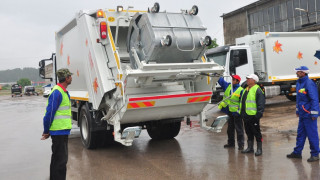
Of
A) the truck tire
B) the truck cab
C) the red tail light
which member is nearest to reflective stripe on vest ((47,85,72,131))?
the red tail light

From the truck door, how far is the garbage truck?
18.5ft

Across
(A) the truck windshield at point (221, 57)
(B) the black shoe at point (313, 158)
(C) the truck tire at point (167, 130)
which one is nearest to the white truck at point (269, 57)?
(A) the truck windshield at point (221, 57)

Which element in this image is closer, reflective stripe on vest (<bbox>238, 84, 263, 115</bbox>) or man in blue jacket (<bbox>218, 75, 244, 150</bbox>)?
reflective stripe on vest (<bbox>238, 84, 263, 115</bbox>)

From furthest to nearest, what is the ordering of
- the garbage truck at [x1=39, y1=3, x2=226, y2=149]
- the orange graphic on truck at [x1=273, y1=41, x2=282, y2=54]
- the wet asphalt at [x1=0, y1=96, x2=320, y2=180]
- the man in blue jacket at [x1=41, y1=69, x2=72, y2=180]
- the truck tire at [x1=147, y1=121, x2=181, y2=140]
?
the orange graphic on truck at [x1=273, y1=41, x2=282, y2=54] → the truck tire at [x1=147, y1=121, x2=181, y2=140] → the garbage truck at [x1=39, y1=3, x2=226, y2=149] → the wet asphalt at [x1=0, y1=96, x2=320, y2=180] → the man in blue jacket at [x1=41, y1=69, x2=72, y2=180]

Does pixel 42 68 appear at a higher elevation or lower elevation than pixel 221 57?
lower

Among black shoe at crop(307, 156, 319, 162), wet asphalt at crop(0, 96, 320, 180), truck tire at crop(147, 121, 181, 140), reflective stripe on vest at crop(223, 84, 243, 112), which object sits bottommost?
wet asphalt at crop(0, 96, 320, 180)

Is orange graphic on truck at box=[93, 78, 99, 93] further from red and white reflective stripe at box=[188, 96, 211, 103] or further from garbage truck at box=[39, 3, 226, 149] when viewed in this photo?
red and white reflective stripe at box=[188, 96, 211, 103]

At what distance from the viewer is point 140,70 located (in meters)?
5.59

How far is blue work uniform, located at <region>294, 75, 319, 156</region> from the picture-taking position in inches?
218

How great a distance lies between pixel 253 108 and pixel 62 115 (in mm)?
3341

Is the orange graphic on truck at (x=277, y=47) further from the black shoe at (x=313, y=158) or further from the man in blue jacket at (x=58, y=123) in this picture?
the man in blue jacket at (x=58, y=123)

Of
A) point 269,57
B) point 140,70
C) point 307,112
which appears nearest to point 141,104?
point 140,70

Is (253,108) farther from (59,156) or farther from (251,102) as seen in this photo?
(59,156)

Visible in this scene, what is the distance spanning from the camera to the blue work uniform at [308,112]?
5539 millimetres
